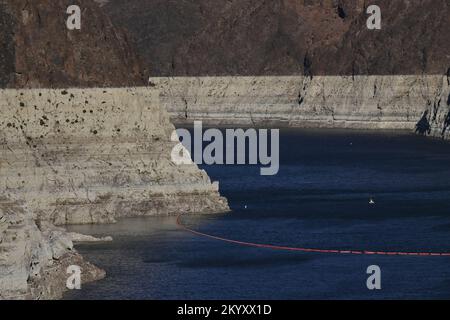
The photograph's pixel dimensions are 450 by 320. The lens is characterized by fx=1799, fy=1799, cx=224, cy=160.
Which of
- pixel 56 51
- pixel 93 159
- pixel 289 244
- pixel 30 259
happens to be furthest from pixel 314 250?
pixel 30 259

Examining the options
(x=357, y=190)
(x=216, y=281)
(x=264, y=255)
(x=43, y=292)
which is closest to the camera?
(x=43, y=292)

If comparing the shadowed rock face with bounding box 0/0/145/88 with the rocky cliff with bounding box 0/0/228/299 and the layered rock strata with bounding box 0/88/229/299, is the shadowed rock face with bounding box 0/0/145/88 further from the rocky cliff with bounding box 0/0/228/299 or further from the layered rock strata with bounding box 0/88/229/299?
the layered rock strata with bounding box 0/88/229/299

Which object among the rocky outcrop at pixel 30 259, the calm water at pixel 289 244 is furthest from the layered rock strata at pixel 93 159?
the rocky outcrop at pixel 30 259

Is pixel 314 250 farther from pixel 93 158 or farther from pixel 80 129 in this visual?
pixel 80 129

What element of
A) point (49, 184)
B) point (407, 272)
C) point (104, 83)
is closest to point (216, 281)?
point (407, 272)

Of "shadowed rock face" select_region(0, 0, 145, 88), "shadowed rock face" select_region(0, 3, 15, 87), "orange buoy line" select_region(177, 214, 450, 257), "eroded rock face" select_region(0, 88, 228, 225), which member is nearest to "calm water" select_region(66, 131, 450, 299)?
"orange buoy line" select_region(177, 214, 450, 257)
